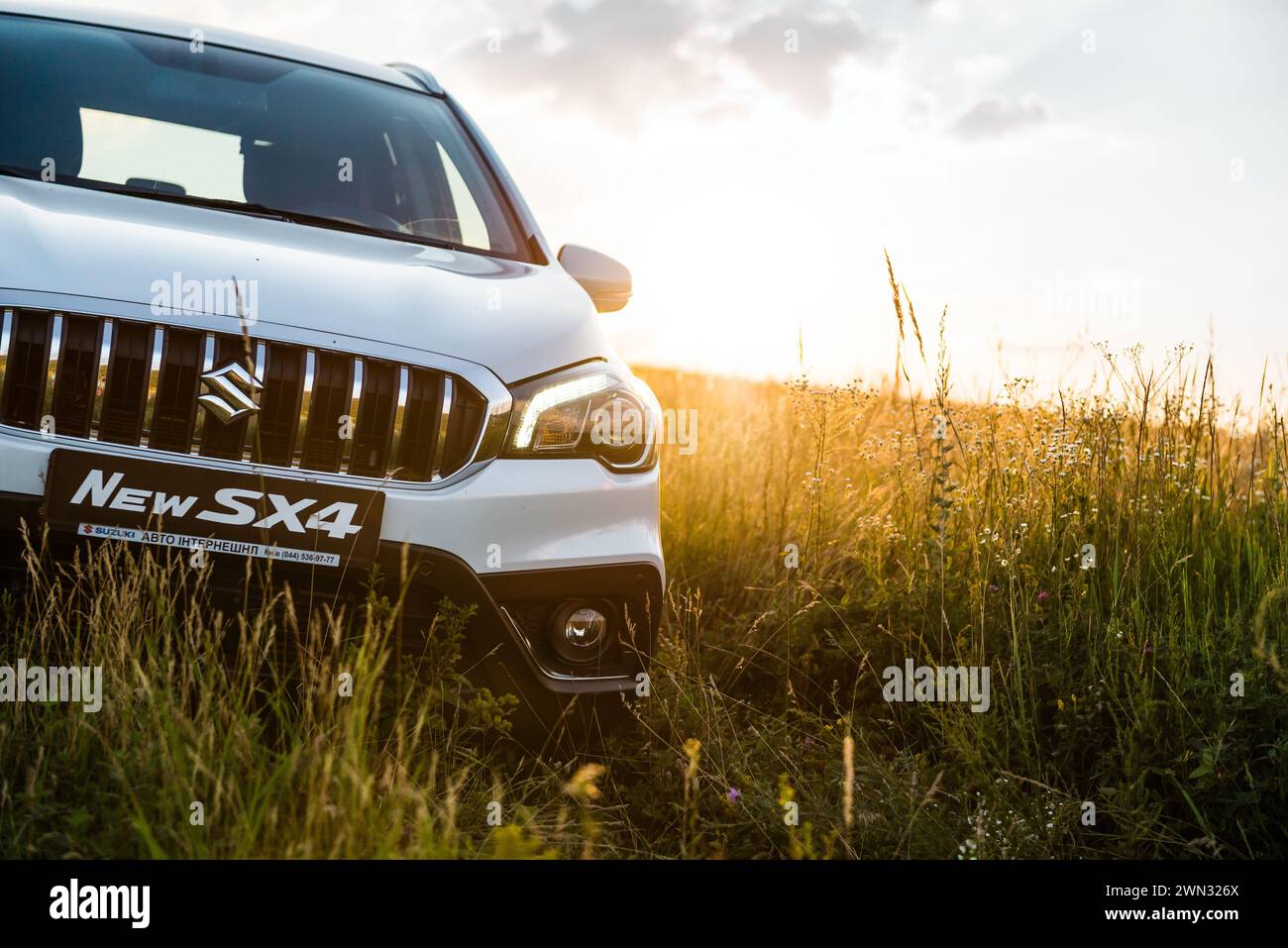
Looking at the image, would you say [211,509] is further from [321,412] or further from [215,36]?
[215,36]

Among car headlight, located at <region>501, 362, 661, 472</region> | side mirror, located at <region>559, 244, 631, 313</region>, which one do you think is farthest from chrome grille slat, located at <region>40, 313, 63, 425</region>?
side mirror, located at <region>559, 244, 631, 313</region>

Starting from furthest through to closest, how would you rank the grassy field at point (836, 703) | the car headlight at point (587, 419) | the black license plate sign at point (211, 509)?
the car headlight at point (587, 419)
the black license plate sign at point (211, 509)
the grassy field at point (836, 703)

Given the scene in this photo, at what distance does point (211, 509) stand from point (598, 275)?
1674 mm

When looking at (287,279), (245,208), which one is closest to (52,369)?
(287,279)

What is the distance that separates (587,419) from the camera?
2664 mm

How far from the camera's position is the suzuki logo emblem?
2.27 meters

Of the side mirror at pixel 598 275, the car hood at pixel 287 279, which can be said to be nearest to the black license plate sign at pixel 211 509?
the car hood at pixel 287 279

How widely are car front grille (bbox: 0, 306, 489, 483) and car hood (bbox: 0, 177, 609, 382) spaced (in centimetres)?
5

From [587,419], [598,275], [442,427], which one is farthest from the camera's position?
[598,275]

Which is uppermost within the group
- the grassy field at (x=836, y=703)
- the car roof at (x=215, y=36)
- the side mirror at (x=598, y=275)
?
the car roof at (x=215, y=36)

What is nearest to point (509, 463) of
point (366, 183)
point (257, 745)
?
point (257, 745)

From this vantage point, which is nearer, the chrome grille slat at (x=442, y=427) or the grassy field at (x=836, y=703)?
the grassy field at (x=836, y=703)

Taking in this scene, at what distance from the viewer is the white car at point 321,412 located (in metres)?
2.24

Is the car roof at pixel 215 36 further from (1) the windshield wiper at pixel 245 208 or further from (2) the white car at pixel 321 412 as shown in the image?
(1) the windshield wiper at pixel 245 208
